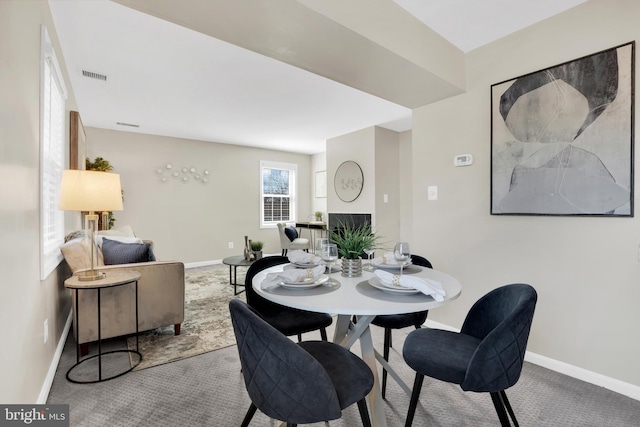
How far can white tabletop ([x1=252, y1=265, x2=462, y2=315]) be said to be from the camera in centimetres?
115

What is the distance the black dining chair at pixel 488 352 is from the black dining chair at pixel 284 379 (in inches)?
15.4

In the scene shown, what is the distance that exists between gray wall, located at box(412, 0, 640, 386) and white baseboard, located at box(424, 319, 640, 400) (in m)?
0.03

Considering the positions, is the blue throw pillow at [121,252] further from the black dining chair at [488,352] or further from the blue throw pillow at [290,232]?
the blue throw pillow at [290,232]

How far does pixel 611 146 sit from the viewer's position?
1.82 metres

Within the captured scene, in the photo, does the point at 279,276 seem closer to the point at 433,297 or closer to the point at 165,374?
the point at 433,297

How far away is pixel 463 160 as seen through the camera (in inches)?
101

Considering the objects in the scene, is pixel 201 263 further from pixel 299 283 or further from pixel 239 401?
pixel 299 283

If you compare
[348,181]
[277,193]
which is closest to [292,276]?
[348,181]

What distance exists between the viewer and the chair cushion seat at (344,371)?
43.1 inches

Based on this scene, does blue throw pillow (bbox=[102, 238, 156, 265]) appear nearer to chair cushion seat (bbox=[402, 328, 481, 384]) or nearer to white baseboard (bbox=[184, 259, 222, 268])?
chair cushion seat (bbox=[402, 328, 481, 384])

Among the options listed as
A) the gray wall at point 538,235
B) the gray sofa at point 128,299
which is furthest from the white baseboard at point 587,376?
the gray sofa at point 128,299

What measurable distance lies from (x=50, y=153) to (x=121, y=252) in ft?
3.10

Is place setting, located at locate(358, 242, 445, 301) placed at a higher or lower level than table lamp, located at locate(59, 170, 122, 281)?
lower

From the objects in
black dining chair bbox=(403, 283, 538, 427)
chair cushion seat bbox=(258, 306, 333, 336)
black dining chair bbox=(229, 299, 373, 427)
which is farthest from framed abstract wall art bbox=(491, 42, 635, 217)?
black dining chair bbox=(229, 299, 373, 427)
